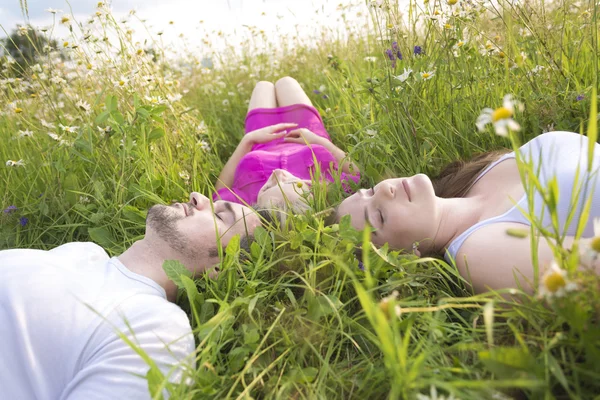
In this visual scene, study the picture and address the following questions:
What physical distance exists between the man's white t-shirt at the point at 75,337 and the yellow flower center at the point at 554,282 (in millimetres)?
953

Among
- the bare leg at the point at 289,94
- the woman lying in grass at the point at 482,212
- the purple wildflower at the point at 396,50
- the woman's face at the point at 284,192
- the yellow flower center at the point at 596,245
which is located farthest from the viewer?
the bare leg at the point at 289,94

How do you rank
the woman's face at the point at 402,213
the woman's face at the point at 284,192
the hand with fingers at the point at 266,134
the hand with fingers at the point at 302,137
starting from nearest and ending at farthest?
the woman's face at the point at 402,213 → the woman's face at the point at 284,192 → the hand with fingers at the point at 302,137 → the hand with fingers at the point at 266,134

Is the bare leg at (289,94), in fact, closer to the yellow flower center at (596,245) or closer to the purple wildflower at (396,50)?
the purple wildflower at (396,50)

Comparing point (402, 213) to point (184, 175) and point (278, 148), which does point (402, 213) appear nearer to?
Result: point (184, 175)

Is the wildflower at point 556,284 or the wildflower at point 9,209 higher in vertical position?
the wildflower at point 556,284

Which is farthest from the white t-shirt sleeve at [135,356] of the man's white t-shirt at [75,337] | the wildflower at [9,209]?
the wildflower at [9,209]

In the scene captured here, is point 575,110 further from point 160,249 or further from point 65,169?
point 65,169

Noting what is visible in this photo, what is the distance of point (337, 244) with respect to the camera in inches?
69.1

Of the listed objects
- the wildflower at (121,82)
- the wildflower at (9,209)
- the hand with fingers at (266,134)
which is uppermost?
the wildflower at (121,82)

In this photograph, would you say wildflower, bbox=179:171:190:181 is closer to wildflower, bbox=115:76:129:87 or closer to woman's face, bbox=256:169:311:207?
woman's face, bbox=256:169:311:207

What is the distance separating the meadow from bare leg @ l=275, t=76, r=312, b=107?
0.93 feet

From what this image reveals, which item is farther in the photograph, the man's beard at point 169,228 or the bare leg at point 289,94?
the bare leg at point 289,94

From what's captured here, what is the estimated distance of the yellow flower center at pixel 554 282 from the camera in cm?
88

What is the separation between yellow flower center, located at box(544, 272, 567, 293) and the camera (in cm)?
88
